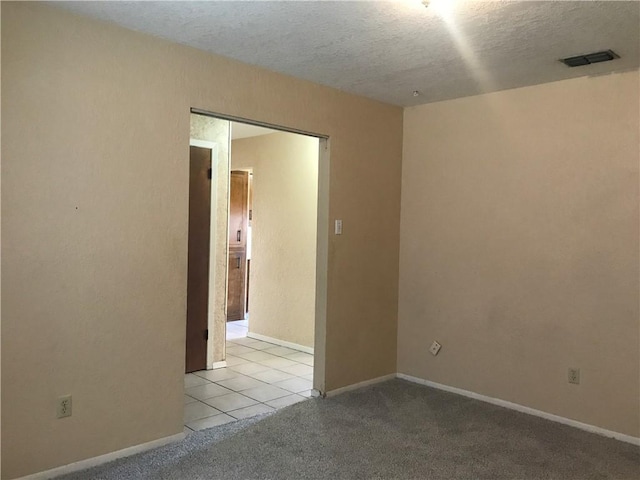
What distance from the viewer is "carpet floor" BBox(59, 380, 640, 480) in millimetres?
2686

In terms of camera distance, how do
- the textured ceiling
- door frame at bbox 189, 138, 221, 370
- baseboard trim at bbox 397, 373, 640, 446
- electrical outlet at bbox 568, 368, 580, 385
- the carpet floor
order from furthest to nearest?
1. door frame at bbox 189, 138, 221, 370
2. electrical outlet at bbox 568, 368, 580, 385
3. baseboard trim at bbox 397, 373, 640, 446
4. the carpet floor
5. the textured ceiling

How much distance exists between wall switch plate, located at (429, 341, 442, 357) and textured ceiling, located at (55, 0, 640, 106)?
200 cm

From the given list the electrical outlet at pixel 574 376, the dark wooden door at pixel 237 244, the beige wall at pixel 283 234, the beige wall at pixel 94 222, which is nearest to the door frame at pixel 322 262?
the beige wall at pixel 94 222

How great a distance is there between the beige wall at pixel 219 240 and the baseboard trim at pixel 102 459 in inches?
63.9

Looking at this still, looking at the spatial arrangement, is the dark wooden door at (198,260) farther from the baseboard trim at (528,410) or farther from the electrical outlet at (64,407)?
the electrical outlet at (64,407)

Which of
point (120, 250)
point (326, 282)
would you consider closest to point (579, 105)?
point (326, 282)

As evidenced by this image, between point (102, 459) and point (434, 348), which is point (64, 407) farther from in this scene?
point (434, 348)

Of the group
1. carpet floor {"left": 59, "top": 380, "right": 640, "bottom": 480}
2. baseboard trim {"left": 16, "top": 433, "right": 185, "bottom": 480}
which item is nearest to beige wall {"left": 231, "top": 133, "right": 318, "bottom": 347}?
carpet floor {"left": 59, "top": 380, "right": 640, "bottom": 480}

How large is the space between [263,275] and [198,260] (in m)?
1.42

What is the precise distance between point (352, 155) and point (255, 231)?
228 cm

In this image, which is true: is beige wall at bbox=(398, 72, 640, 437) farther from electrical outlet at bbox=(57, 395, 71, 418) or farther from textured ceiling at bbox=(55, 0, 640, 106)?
electrical outlet at bbox=(57, 395, 71, 418)

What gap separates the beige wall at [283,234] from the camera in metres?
5.34

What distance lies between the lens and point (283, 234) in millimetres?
5648

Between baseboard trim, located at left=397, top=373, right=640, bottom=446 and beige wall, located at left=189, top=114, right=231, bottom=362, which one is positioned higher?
beige wall, located at left=189, top=114, right=231, bottom=362
